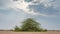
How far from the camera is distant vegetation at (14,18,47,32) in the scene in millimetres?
2201

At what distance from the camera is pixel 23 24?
7.27 ft

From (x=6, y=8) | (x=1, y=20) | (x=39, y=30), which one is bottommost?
(x=39, y=30)

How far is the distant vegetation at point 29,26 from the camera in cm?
220

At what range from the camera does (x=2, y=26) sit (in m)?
2.20

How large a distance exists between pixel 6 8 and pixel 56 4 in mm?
763

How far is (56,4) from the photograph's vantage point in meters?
2.23

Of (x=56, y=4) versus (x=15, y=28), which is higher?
(x=56, y=4)

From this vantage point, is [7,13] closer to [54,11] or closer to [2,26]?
[2,26]

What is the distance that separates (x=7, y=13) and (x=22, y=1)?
293 mm

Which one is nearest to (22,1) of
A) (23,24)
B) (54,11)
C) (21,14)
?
(21,14)

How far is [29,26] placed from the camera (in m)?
2.20

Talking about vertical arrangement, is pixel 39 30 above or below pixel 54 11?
below

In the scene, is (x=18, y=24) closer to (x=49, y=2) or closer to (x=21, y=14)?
(x=21, y=14)

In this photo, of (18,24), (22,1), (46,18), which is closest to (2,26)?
(18,24)
